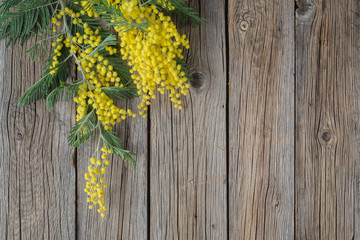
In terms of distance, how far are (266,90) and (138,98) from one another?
391mm

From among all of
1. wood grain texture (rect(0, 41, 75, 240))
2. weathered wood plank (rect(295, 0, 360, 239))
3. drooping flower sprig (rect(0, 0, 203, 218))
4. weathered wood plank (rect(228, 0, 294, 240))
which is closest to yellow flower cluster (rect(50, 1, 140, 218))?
drooping flower sprig (rect(0, 0, 203, 218))

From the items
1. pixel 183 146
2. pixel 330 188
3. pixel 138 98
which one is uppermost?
pixel 138 98

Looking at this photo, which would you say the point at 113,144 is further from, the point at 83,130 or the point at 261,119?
the point at 261,119

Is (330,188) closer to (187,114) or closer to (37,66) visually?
(187,114)

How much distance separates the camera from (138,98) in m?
0.98

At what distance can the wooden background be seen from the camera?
0.97 m

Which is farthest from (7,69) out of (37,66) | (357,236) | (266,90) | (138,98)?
(357,236)

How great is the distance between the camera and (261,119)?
0.97 meters

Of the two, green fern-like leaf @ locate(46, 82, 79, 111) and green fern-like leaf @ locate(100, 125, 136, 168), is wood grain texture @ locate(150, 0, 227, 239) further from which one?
green fern-like leaf @ locate(46, 82, 79, 111)

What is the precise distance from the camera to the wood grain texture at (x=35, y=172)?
0.99 meters

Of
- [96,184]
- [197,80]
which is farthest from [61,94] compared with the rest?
[197,80]

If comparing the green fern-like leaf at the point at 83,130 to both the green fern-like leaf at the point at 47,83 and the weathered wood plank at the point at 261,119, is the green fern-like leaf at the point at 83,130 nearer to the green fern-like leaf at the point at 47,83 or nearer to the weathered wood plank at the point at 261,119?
the green fern-like leaf at the point at 47,83

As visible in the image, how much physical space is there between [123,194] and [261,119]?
48 centimetres

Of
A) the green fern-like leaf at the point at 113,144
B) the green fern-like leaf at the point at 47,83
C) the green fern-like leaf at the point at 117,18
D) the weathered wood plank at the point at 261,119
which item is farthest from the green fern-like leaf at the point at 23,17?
the weathered wood plank at the point at 261,119
